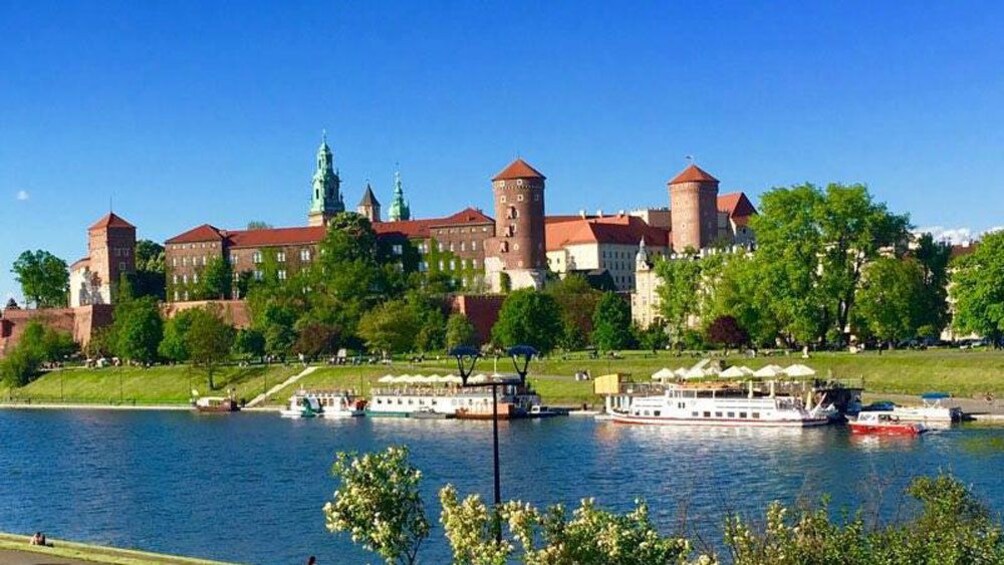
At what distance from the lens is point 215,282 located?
13638cm

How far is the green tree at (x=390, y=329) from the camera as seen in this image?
102 m

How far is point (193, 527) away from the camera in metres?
39.9

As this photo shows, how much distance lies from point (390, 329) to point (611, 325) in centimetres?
1576

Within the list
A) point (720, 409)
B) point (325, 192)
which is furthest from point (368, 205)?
point (720, 409)

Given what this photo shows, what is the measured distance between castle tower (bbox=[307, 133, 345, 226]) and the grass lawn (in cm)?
5301

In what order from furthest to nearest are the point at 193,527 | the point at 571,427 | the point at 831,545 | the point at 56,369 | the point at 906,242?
the point at 56,369, the point at 906,242, the point at 571,427, the point at 193,527, the point at 831,545

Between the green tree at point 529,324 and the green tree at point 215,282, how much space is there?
149 ft

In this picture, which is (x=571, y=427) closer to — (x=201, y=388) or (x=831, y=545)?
(x=201, y=388)

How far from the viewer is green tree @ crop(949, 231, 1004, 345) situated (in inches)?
2835

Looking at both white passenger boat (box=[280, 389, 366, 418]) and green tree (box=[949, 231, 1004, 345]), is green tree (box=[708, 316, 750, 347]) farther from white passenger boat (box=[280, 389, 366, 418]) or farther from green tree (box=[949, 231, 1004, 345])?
white passenger boat (box=[280, 389, 366, 418])

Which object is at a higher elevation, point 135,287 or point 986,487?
point 135,287

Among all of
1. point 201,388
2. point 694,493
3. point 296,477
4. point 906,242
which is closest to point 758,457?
point 694,493

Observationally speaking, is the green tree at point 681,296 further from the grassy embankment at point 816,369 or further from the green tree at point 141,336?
the green tree at point 141,336

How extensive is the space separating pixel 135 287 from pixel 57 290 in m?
7.14
